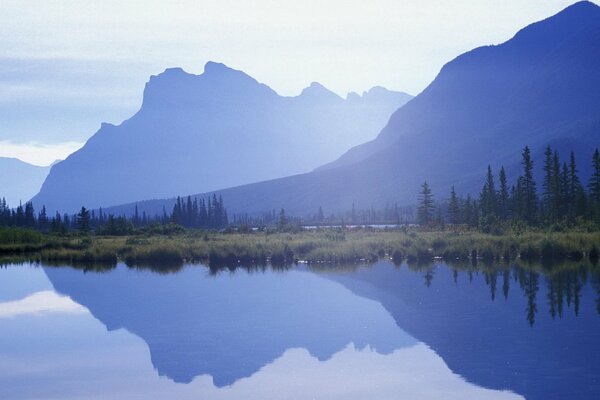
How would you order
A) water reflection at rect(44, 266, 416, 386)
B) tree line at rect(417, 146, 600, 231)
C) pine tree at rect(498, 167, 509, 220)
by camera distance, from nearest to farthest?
water reflection at rect(44, 266, 416, 386) → tree line at rect(417, 146, 600, 231) → pine tree at rect(498, 167, 509, 220)

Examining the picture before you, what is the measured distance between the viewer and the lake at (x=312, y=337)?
20.6 meters

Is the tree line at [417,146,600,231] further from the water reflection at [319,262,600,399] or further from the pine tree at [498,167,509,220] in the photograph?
the water reflection at [319,262,600,399]

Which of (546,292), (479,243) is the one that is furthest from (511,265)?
(546,292)

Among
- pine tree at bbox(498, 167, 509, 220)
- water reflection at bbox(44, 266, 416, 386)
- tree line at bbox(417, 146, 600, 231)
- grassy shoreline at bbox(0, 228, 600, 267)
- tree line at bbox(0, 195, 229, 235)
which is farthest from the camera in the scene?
tree line at bbox(0, 195, 229, 235)

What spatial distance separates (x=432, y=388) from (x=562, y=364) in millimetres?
4269

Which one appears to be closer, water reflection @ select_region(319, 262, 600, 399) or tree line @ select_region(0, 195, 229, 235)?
water reflection @ select_region(319, 262, 600, 399)

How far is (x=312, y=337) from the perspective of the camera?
27172 millimetres

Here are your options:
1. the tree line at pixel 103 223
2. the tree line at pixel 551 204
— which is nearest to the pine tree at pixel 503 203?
the tree line at pixel 551 204

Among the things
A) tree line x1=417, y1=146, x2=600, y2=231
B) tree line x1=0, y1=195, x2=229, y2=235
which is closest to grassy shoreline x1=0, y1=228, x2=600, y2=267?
tree line x1=417, y1=146, x2=600, y2=231

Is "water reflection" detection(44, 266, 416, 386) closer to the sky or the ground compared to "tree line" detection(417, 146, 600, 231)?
closer to the ground

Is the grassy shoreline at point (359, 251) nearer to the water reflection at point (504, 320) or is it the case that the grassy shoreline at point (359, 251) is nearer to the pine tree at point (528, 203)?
the water reflection at point (504, 320)

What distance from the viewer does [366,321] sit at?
3055cm

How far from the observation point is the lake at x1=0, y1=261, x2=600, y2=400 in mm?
20578

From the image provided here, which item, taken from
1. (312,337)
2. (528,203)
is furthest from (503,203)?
(312,337)
